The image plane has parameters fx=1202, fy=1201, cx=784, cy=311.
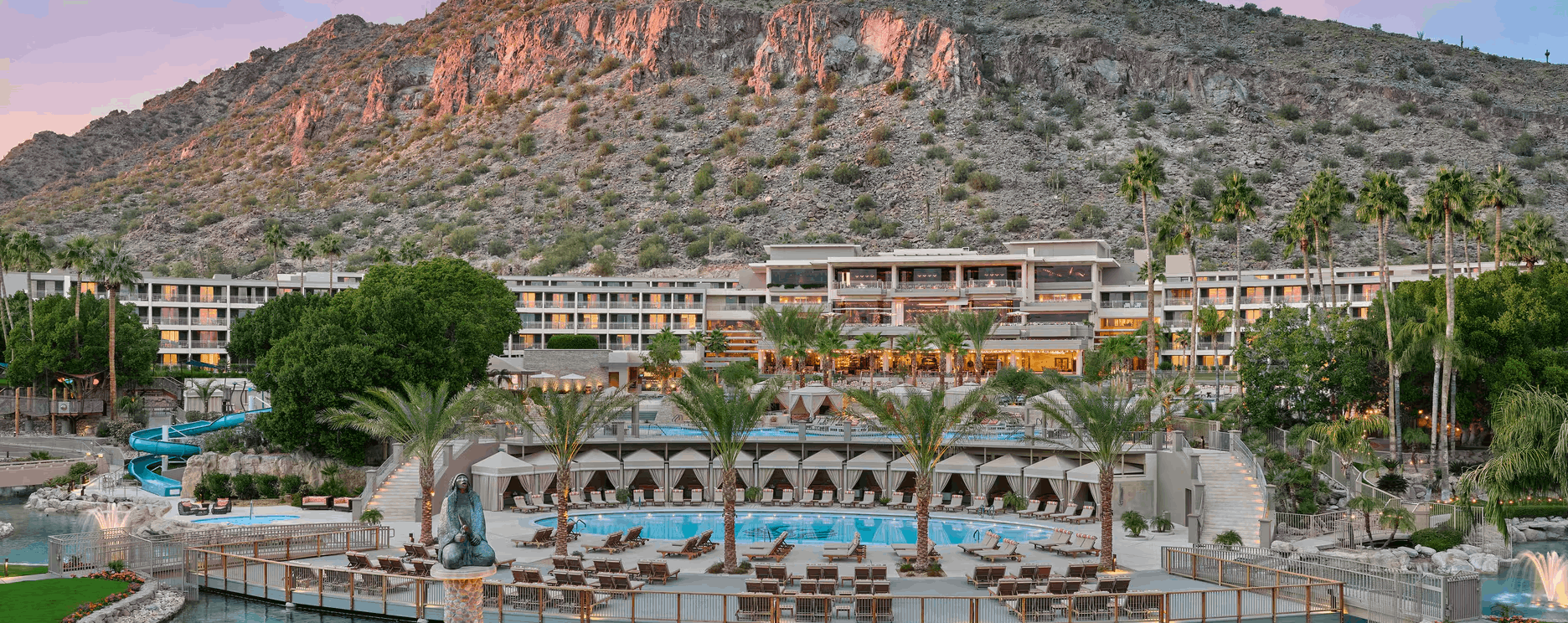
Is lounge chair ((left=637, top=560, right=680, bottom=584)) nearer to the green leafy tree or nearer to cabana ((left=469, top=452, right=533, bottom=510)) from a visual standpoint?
cabana ((left=469, top=452, right=533, bottom=510))

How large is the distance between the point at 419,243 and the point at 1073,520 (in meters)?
122

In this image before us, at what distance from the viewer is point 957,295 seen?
95000 millimetres

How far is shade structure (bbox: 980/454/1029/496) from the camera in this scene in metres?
42.6

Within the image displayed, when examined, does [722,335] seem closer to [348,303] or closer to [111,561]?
[348,303]

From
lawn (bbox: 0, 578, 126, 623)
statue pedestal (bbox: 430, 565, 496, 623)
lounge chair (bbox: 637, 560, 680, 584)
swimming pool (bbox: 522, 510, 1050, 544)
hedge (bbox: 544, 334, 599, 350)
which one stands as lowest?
swimming pool (bbox: 522, 510, 1050, 544)

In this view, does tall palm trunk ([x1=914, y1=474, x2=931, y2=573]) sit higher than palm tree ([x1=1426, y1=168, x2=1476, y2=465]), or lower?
lower

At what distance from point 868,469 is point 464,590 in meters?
26.2

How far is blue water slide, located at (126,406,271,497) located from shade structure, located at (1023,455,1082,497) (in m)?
30.7

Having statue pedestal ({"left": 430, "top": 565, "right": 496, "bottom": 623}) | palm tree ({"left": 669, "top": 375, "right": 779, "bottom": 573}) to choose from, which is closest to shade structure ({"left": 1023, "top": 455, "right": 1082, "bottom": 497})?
palm tree ({"left": 669, "top": 375, "right": 779, "bottom": 573})

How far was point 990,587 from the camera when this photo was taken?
2761 cm

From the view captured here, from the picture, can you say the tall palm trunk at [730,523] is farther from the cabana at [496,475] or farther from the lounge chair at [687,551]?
the cabana at [496,475]

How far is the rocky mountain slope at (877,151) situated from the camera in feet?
475

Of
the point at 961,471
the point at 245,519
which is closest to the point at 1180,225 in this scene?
the point at 961,471

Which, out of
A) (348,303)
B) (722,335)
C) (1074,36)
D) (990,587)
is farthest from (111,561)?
(1074,36)
